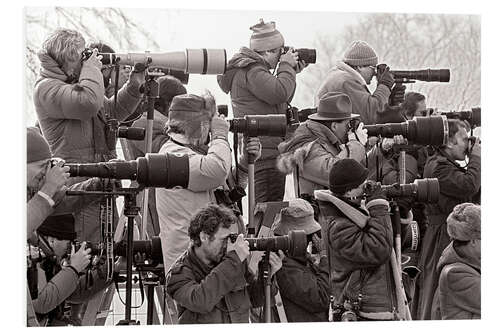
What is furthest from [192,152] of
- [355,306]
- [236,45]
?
[355,306]

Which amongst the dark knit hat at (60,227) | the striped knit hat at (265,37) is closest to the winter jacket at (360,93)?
the striped knit hat at (265,37)

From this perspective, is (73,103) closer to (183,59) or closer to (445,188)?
(183,59)

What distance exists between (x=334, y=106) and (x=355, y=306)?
0.87 m

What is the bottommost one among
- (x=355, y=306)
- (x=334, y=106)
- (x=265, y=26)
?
(x=355, y=306)

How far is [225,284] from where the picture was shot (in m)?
5.08

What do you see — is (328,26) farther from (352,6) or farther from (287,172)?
(287,172)

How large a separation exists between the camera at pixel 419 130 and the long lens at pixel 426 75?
0.17 meters

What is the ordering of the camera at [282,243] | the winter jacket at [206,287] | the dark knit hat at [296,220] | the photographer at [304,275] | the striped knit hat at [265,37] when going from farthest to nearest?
the striped knit hat at [265,37] < the dark knit hat at [296,220] < the photographer at [304,275] < the camera at [282,243] < the winter jacket at [206,287]

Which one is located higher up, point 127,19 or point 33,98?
point 127,19

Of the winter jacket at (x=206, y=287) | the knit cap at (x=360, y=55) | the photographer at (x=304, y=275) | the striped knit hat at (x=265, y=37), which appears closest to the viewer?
the winter jacket at (x=206, y=287)

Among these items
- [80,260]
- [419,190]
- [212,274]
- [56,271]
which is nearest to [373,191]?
[419,190]

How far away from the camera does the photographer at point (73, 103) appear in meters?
5.25

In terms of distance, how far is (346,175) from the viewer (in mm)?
5383

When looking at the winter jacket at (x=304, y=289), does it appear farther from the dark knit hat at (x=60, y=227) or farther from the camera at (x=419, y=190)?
the dark knit hat at (x=60, y=227)
